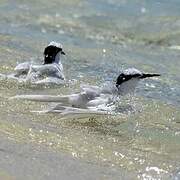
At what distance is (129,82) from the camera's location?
751 cm

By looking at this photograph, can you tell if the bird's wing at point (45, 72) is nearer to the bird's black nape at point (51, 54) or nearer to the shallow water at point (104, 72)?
the shallow water at point (104, 72)

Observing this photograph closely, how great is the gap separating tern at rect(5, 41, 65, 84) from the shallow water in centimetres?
18

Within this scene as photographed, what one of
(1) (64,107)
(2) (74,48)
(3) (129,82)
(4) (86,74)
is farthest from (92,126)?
(2) (74,48)

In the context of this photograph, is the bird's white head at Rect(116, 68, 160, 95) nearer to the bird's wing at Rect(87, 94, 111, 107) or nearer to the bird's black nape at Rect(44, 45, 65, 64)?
the bird's wing at Rect(87, 94, 111, 107)

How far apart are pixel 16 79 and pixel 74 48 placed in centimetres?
470

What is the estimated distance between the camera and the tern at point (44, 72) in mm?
8078

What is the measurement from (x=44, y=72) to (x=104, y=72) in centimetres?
166

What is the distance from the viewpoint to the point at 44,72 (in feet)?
27.5

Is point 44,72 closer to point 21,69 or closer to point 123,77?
point 21,69

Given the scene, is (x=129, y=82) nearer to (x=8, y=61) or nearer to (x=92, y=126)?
(x=92, y=126)

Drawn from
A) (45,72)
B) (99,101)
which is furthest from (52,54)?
(99,101)

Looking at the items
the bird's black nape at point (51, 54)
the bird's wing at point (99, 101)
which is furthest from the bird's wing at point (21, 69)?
the bird's wing at point (99, 101)

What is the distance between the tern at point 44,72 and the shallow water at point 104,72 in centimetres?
18

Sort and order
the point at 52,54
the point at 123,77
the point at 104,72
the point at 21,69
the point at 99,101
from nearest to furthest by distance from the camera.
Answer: the point at 99,101, the point at 123,77, the point at 21,69, the point at 52,54, the point at 104,72
